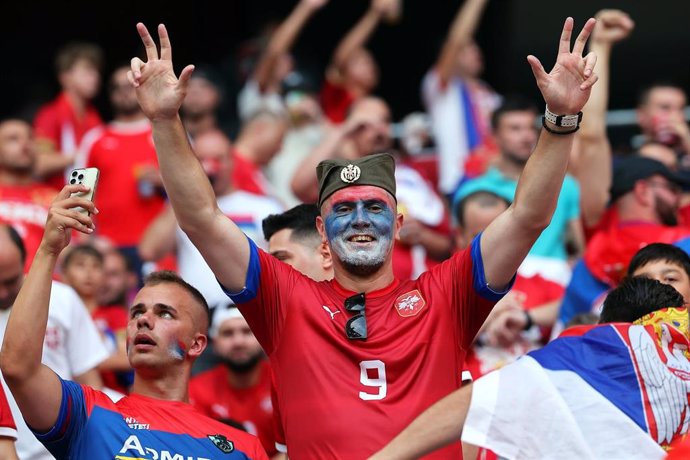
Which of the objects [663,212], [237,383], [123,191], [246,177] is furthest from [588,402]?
[123,191]

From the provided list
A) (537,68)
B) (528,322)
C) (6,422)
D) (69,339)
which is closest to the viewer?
(537,68)

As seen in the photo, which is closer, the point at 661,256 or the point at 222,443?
the point at 222,443

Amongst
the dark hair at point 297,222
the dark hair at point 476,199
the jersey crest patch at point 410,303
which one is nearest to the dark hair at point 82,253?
the dark hair at point 476,199

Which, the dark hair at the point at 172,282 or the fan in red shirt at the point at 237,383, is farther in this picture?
the fan in red shirt at the point at 237,383

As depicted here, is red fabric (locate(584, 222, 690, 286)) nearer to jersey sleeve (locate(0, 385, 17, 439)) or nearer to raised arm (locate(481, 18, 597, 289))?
raised arm (locate(481, 18, 597, 289))

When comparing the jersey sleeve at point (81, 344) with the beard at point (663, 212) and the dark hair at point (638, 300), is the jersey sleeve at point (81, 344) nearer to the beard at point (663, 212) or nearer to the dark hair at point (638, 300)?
the dark hair at point (638, 300)

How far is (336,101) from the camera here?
39.4 feet

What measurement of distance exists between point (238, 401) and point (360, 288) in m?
2.50

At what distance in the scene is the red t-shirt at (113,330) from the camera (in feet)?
26.6

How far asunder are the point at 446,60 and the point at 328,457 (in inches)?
260

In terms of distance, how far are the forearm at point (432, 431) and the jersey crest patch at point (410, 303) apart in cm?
73

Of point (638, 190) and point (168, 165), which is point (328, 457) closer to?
point (168, 165)

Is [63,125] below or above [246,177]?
above

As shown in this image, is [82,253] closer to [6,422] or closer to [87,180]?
[6,422]
